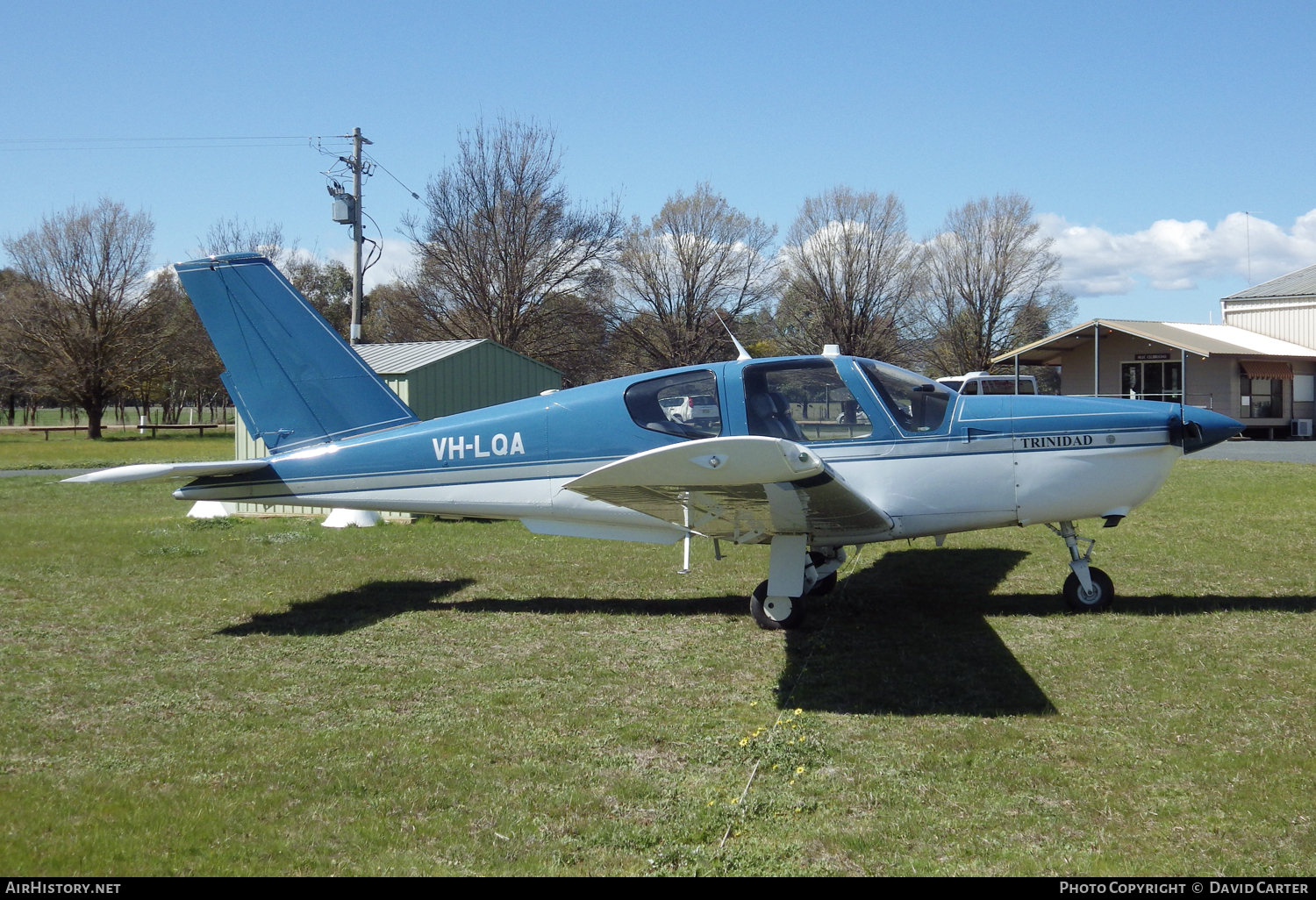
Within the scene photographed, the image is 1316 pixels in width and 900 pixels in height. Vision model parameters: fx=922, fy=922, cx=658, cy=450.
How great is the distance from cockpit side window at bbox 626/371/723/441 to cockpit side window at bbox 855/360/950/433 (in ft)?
3.98

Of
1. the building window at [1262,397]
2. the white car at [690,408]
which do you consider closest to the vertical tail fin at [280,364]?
the white car at [690,408]

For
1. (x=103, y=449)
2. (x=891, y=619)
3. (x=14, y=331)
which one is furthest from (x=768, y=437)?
(x=14, y=331)

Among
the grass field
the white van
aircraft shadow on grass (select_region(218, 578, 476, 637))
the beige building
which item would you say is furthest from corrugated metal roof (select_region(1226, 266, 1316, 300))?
aircraft shadow on grass (select_region(218, 578, 476, 637))

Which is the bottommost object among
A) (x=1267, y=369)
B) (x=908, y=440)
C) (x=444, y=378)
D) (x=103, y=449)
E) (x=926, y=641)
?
(x=926, y=641)

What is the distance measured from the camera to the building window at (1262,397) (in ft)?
109

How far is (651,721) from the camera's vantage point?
5125 millimetres

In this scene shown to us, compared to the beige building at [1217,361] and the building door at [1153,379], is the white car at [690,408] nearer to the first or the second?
the beige building at [1217,361]

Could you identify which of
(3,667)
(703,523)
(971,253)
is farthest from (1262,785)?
(971,253)

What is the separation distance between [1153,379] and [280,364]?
34162 millimetres

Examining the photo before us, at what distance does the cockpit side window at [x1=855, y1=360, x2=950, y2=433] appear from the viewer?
702 cm

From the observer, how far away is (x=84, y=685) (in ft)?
19.2

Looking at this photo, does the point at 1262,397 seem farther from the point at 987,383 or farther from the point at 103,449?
the point at 103,449

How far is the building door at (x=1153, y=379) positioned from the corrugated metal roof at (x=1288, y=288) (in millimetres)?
7706

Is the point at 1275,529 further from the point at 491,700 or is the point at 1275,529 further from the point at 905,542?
the point at 491,700
